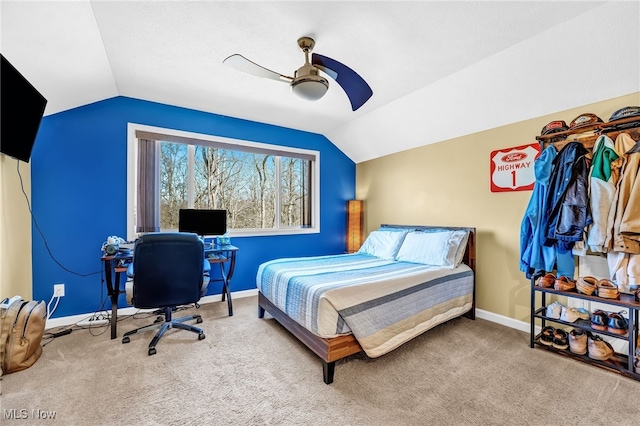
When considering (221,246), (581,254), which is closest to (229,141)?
(221,246)

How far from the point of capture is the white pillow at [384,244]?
3.45 metres

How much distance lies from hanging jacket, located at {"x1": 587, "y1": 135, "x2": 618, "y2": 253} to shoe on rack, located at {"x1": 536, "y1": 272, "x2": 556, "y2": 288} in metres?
0.38

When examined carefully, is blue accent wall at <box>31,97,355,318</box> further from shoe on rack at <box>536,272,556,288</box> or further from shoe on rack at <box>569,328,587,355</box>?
shoe on rack at <box>569,328,587,355</box>

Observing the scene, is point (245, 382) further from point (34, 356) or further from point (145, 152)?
point (145, 152)

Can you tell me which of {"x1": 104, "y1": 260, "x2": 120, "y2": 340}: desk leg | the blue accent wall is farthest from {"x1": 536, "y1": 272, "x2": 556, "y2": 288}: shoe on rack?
{"x1": 104, "y1": 260, "x2": 120, "y2": 340}: desk leg

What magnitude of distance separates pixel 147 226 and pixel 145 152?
0.91 metres

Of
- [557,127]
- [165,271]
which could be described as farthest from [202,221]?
[557,127]

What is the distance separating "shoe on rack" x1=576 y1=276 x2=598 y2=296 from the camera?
2.09 meters

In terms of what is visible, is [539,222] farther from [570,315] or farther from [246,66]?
[246,66]

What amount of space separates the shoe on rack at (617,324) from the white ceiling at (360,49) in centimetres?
182

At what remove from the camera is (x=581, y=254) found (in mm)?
2258

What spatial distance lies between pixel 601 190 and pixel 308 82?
238cm

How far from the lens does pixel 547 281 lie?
2324 mm

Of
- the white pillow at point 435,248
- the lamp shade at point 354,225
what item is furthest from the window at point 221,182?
the white pillow at point 435,248
